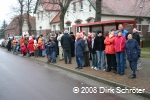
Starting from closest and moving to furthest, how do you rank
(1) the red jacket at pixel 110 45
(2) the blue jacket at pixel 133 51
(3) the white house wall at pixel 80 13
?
(2) the blue jacket at pixel 133 51 → (1) the red jacket at pixel 110 45 → (3) the white house wall at pixel 80 13

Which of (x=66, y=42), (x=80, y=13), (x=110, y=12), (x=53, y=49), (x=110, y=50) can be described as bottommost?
(x=53, y=49)

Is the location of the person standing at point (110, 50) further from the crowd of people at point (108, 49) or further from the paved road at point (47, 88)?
the paved road at point (47, 88)

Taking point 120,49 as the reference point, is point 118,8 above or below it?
above

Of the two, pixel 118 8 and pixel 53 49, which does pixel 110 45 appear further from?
pixel 118 8

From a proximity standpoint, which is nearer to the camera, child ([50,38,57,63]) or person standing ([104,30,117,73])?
person standing ([104,30,117,73])

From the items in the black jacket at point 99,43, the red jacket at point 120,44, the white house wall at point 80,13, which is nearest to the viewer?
the red jacket at point 120,44

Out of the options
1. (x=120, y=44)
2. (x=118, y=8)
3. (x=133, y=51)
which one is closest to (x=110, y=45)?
(x=120, y=44)

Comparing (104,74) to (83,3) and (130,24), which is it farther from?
(83,3)

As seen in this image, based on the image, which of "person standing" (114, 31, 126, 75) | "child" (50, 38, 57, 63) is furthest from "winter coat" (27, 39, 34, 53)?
"person standing" (114, 31, 126, 75)

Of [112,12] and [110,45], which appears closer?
[110,45]

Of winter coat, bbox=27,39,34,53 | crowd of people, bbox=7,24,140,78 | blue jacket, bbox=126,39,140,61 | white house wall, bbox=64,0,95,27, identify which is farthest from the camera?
white house wall, bbox=64,0,95,27

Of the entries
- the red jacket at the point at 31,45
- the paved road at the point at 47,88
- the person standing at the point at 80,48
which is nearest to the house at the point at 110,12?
the red jacket at the point at 31,45

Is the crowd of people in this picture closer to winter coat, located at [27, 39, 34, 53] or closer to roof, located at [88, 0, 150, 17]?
winter coat, located at [27, 39, 34, 53]

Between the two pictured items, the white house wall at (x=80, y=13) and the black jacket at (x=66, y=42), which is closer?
the black jacket at (x=66, y=42)
